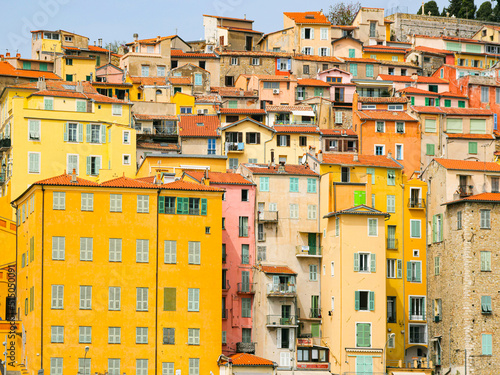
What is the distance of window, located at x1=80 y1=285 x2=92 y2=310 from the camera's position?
67.1 meters

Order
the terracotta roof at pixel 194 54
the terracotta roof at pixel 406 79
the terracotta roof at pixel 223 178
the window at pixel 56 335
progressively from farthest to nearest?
the terracotta roof at pixel 194 54, the terracotta roof at pixel 406 79, the terracotta roof at pixel 223 178, the window at pixel 56 335

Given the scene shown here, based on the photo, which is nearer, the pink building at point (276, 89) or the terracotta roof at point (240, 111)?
the terracotta roof at point (240, 111)

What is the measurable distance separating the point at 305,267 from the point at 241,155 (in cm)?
1598

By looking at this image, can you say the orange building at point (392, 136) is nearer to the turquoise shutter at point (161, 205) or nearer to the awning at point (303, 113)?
the awning at point (303, 113)

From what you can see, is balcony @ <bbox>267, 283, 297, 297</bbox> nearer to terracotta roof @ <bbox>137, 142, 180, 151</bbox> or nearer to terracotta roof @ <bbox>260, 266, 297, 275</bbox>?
terracotta roof @ <bbox>260, 266, 297, 275</bbox>

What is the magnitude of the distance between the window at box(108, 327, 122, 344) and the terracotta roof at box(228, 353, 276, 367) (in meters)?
7.86

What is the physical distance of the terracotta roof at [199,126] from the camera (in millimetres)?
91812

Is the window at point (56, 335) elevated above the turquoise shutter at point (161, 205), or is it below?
below

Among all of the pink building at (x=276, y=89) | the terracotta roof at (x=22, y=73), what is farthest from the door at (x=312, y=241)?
the terracotta roof at (x=22, y=73)

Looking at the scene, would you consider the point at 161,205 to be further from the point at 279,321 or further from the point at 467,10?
the point at 467,10

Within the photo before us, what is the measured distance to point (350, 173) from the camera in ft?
275

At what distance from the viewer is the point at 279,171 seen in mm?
81750

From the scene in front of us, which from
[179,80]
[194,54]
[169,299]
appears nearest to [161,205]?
[169,299]

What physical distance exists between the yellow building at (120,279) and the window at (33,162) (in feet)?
42.3
